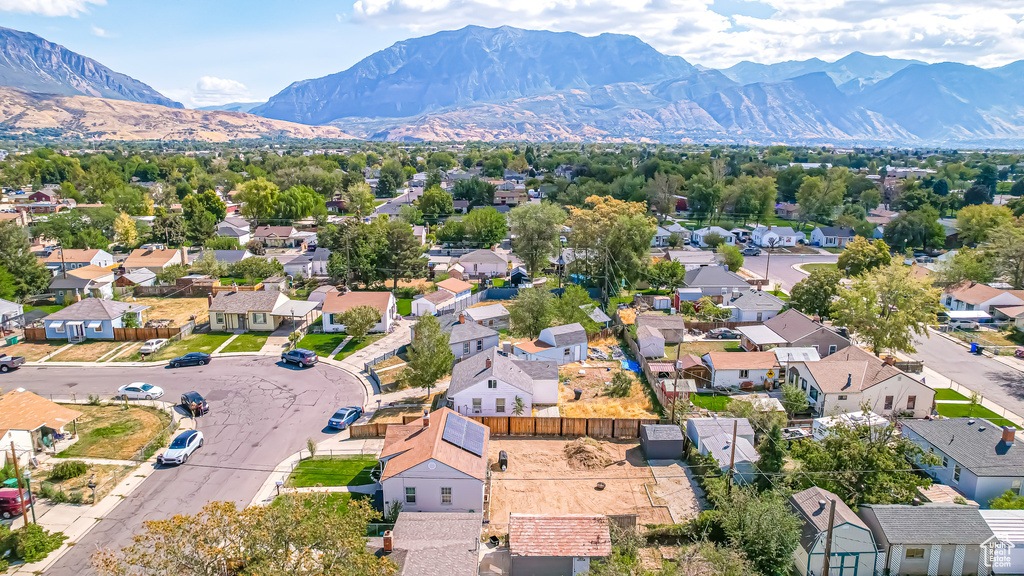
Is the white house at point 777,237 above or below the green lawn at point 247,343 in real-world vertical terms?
above

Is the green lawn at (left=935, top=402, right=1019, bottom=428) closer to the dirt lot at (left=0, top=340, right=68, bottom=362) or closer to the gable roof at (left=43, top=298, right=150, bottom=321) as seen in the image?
the gable roof at (left=43, top=298, right=150, bottom=321)

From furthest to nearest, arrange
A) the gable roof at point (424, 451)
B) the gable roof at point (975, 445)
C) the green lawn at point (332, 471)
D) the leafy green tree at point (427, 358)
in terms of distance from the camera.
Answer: the leafy green tree at point (427, 358)
the green lawn at point (332, 471)
the gable roof at point (975, 445)
the gable roof at point (424, 451)

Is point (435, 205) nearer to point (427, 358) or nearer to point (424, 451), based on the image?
point (427, 358)

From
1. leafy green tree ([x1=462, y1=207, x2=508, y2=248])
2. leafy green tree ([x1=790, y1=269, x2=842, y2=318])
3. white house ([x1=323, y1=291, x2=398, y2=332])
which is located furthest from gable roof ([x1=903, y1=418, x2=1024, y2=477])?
leafy green tree ([x1=462, y1=207, x2=508, y2=248])

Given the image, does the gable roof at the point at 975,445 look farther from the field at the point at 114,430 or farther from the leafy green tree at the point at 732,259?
the leafy green tree at the point at 732,259

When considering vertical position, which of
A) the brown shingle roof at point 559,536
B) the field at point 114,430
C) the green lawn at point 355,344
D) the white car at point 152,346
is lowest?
the field at point 114,430

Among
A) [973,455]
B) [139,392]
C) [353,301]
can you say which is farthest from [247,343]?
[973,455]

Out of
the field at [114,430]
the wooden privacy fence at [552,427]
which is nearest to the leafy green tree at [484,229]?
the wooden privacy fence at [552,427]

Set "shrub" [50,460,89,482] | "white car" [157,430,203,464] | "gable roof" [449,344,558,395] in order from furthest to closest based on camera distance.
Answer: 1. "gable roof" [449,344,558,395]
2. "white car" [157,430,203,464]
3. "shrub" [50,460,89,482]
